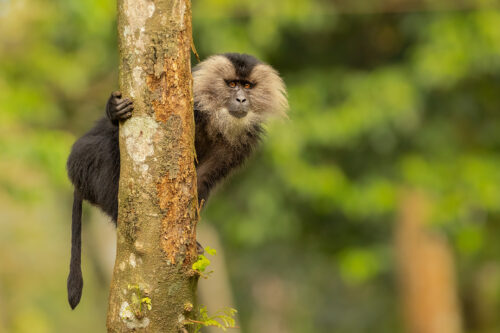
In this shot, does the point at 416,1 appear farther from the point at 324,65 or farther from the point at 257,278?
the point at 257,278

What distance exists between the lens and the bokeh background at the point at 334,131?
289 inches

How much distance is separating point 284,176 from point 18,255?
4532mm

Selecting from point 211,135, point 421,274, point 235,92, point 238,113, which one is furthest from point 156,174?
point 421,274

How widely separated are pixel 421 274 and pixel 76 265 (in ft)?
22.2

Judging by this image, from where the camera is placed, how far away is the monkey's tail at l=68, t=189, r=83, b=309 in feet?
11.8

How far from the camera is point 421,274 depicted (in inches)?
380

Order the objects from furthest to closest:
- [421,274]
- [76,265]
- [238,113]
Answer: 1. [421,274]
2. [238,113]
3. [76,265]

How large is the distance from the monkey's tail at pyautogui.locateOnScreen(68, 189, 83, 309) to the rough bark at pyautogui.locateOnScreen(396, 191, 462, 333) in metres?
6.17

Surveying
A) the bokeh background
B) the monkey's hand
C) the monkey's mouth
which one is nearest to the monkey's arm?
the monkey's mouth

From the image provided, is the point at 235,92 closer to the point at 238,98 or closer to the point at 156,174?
the point at 238,98

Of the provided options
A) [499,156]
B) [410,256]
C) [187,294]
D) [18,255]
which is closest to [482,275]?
[410,256]

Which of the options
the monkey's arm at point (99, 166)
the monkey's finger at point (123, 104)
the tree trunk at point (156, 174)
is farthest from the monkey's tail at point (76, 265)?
the monkey's finger at point (123, 104)

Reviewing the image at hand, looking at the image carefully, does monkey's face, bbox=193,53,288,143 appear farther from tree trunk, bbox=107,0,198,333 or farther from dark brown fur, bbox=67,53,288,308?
tree trunk, bbox=107,0,198,333

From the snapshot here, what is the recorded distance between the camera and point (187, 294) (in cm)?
270
